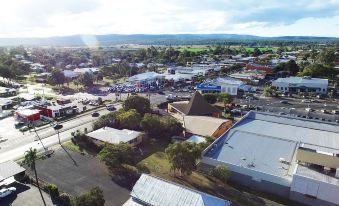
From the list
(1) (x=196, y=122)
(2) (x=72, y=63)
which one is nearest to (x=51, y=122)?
(1) (x=196, y=122)

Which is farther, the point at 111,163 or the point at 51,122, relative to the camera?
the point at 51,122

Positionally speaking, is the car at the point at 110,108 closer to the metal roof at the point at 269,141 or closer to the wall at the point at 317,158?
the metal roof at the point at 269,141

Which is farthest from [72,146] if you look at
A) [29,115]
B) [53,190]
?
[29,115]

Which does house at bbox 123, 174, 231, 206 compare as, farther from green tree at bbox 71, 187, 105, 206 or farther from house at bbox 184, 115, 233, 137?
house at bbox 184, 115, 233, 137

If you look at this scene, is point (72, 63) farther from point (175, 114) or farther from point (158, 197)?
point (158, 197)

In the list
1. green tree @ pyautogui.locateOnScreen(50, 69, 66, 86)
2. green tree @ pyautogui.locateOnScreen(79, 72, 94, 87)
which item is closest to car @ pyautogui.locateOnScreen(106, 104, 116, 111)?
green tree @ pyautogui.locateOnScreen(79, 72, 94, 87)

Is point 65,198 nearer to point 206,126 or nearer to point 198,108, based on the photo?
point 206,126

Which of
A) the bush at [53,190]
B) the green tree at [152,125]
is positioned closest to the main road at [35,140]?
the green tree at [152,125]
